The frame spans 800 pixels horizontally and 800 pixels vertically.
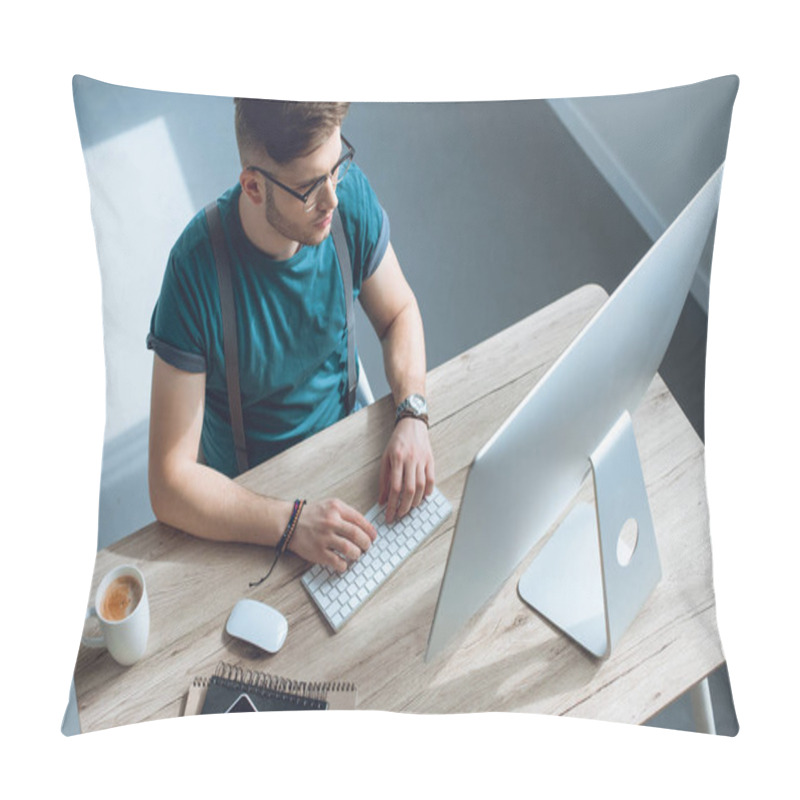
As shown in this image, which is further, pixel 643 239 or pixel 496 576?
pixel 643 239

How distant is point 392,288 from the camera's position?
147cm

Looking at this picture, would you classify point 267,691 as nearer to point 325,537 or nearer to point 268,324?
point 325,537

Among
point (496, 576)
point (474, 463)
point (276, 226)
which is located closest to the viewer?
point (474, 463)

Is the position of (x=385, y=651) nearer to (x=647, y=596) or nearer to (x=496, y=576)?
(x=496, y=576)

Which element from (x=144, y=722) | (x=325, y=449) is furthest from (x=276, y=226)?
(x=144, y=722)

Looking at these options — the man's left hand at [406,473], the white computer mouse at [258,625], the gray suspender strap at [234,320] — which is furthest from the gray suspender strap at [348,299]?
the white computer mouse at [258,625]

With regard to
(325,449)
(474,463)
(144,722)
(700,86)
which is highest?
(700,86)

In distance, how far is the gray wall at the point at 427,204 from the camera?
4.59ft

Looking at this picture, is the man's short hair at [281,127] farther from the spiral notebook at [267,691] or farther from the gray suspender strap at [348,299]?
the spiral notebook at [267,691]

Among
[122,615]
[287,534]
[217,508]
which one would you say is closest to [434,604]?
[287,534]

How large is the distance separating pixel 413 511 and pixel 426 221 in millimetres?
453

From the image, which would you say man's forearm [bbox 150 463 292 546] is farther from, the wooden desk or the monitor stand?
the monitor stand

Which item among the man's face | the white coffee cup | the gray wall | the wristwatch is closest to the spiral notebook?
the white coffee cup

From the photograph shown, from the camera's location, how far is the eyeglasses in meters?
1.37
